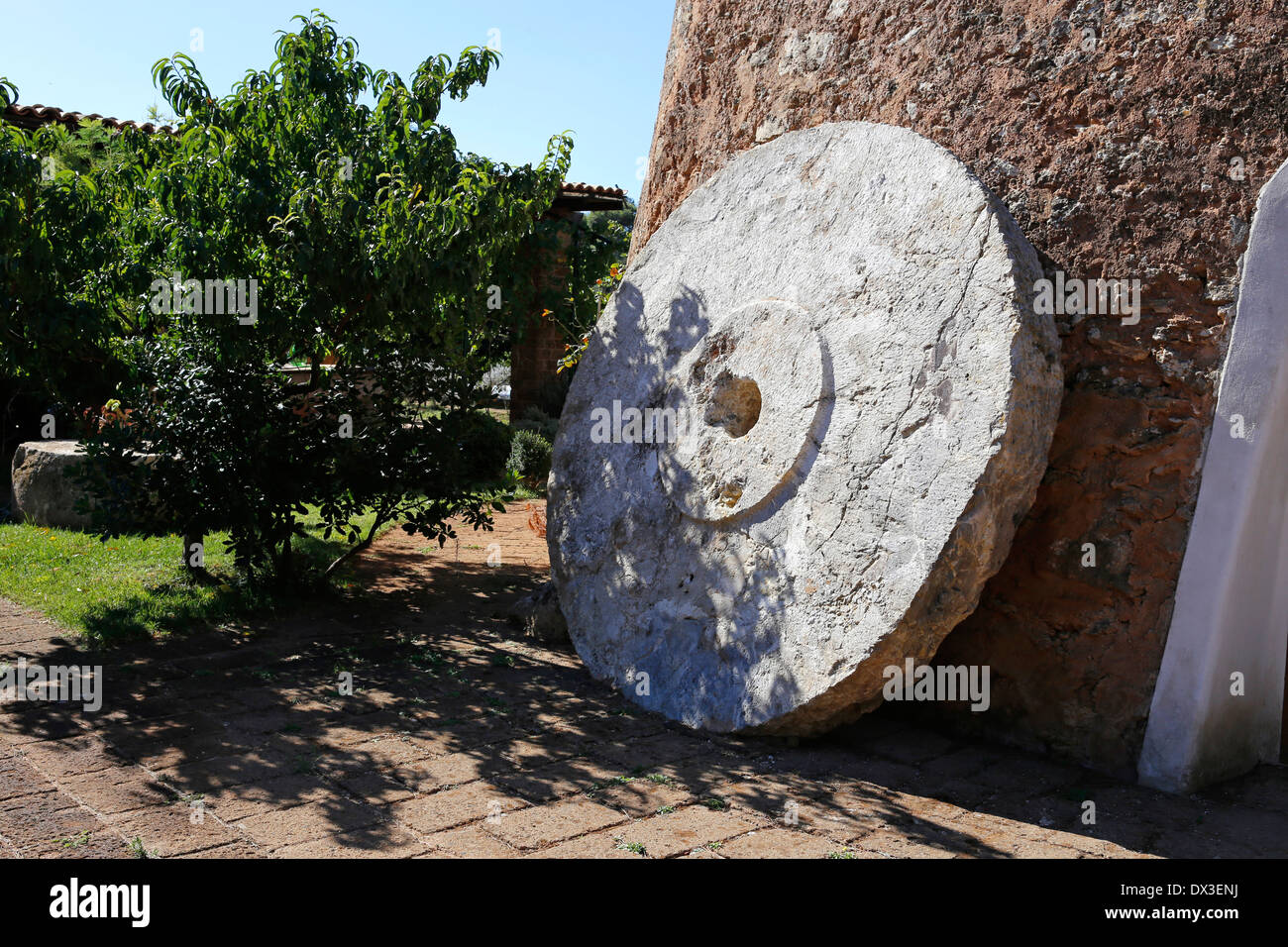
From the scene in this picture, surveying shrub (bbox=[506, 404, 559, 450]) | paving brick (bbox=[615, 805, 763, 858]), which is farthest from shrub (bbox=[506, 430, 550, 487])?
paving brick (bbox=[615, 805, 763, 858])

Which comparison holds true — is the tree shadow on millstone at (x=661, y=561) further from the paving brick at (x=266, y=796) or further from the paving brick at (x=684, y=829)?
the paving brick at (x=266, y=796)

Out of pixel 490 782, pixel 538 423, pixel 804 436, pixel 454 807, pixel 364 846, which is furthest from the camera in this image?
pixel 538 423

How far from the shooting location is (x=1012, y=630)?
12.4ft

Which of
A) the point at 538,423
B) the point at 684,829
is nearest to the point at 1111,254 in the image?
the point at 684,829

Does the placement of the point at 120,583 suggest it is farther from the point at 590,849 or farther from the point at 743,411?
the point at 590,849

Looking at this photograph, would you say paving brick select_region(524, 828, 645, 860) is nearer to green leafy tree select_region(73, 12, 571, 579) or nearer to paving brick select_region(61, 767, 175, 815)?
paving brick select_region(61, 767, 175, 815)

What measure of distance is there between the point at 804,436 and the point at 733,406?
1.65 ft

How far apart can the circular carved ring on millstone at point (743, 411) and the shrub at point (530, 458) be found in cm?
579

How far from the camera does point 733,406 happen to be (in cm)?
416

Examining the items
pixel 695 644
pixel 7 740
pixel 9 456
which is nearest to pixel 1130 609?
pixel 695 644

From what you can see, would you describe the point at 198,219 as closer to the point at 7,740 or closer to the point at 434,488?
the point at 434,488

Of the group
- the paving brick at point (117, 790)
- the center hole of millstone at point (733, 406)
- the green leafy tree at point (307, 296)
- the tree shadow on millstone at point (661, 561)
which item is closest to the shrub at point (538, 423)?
the green leafy tree at point (307, 296)

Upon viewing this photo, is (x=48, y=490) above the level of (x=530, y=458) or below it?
below

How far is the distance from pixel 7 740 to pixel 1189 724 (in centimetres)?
387
